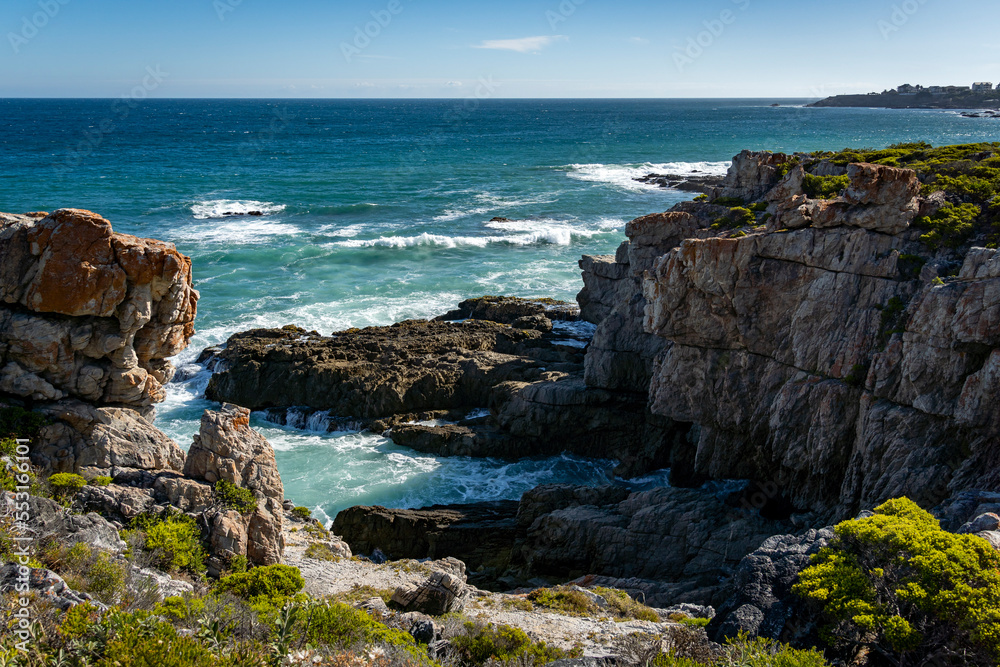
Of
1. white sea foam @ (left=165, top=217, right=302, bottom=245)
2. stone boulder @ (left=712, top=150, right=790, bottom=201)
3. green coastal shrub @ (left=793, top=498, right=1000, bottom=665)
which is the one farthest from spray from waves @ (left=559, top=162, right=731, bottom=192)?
green coastal shrub @ (left=793, top=498, right=1000, bottom=665)

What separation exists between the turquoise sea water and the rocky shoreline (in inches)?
88.9

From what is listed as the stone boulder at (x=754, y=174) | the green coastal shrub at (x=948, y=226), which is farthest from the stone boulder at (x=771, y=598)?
the stone boulder at (x=754, y=174)

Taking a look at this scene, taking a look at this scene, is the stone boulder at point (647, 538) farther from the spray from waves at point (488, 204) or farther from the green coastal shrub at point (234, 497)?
the spray from waves at point (488, 204)

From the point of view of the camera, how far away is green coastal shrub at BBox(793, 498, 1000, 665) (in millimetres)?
10164

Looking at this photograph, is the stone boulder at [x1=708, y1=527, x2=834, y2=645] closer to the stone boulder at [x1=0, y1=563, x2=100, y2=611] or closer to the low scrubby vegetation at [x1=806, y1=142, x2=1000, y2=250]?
the stone boulder at [x1=0, y1=563, x2=100, y2=611]

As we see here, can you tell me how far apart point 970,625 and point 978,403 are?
25.7ft

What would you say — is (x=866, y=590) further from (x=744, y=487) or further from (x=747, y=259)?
(x=747, y=259)

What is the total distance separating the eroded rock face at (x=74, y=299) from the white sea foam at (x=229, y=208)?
5209 cm

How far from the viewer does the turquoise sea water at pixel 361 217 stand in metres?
26.0

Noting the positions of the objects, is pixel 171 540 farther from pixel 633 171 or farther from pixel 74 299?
pixel 633 171

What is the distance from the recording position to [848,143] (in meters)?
110

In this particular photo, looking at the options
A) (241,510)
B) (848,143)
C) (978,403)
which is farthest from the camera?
(848,143)

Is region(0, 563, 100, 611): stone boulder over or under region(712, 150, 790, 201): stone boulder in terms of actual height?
under

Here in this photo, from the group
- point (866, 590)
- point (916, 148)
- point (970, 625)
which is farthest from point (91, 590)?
point (916, 148)
